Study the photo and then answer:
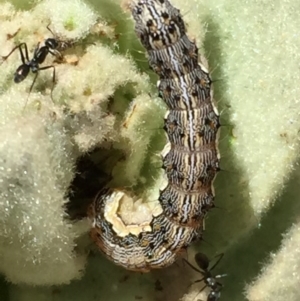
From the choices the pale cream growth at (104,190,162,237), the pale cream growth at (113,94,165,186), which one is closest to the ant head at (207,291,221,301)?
the pale cream growth at (104,190,162,237)

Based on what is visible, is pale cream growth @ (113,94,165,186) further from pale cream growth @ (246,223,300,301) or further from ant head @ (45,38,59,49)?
pale cream growth @ (246,223,300,301)

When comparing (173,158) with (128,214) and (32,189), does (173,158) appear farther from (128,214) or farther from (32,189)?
(32,189)

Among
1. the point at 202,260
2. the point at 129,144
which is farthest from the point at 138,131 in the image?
the point at 202,260

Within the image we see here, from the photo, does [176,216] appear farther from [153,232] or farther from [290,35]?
[290,35]

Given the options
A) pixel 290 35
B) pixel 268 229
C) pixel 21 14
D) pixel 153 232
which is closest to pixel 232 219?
pixel 268 229

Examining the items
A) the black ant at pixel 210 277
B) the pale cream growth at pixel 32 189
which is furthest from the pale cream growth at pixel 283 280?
the pale cream growth at pixel 32 189

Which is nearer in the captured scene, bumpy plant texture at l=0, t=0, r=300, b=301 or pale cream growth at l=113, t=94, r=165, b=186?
bumpy plant texture at l=0, t=0, r=300, b=301
